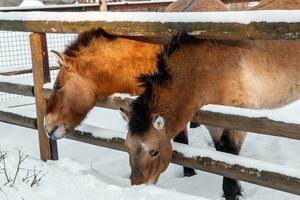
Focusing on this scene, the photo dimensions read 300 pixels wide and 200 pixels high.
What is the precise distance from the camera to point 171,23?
3.49m

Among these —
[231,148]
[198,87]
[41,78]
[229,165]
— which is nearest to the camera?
[229,165]

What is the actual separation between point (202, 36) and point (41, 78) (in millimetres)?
1901

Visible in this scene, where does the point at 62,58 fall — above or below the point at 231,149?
above

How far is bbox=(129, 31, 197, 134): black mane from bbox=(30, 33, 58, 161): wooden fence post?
1486mm

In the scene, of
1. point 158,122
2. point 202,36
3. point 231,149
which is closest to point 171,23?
point 202,36

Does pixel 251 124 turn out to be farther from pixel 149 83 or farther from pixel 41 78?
pixel 41 78

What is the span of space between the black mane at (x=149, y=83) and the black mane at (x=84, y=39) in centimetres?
70

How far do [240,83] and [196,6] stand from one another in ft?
5.38

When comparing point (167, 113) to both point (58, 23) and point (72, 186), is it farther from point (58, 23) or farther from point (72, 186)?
point (58, 23)

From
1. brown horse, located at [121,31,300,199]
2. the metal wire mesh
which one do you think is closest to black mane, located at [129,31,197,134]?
brown horse, located at [121,31,300,199]

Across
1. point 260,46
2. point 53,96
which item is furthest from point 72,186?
point 260,46

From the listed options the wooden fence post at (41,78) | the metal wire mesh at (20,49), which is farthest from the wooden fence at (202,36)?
the metal wire mesh at (20,49)

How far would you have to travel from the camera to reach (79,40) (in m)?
4.16

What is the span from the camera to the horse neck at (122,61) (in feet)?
13.5
